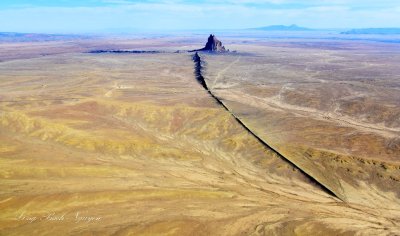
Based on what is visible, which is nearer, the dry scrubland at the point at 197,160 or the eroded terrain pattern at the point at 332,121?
the dry scrubland at the point at 197,160

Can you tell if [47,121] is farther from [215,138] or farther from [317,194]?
[317,194]

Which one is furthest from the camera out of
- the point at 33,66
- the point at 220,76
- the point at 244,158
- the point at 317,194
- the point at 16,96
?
the point at 33,66

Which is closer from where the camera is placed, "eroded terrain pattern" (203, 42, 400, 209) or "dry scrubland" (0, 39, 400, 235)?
"dry scrubland" (0, 39, 400, 235)

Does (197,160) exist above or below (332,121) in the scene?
below

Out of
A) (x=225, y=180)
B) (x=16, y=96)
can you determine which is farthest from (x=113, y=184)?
(x=16, y=96)

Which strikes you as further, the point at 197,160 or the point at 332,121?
the point at 332,121

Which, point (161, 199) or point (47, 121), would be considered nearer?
point (161, 199)

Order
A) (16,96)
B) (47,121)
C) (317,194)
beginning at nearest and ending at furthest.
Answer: (317,194) → (47,121) → (16,96)
